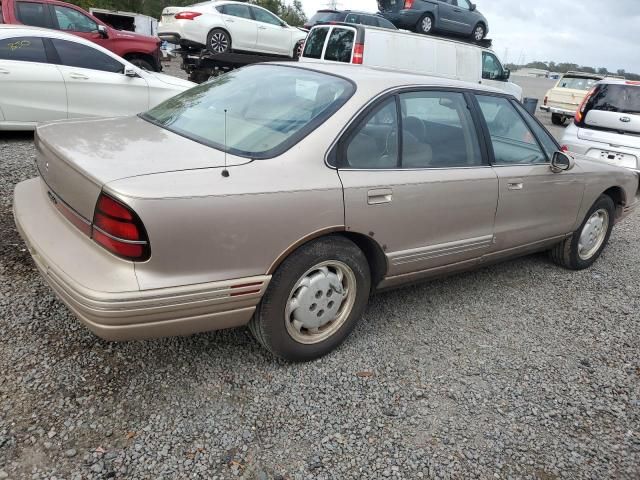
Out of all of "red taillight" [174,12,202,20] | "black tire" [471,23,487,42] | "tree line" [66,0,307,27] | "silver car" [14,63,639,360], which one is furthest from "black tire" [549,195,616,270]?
"tree line" [66,0,307,27]

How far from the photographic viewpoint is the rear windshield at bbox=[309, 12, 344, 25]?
1284 centimetres

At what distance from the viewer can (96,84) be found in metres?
6.70

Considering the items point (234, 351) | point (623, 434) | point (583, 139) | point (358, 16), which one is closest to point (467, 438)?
point (623, 434)

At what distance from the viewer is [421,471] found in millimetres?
2197

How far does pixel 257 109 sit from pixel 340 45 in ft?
23.4

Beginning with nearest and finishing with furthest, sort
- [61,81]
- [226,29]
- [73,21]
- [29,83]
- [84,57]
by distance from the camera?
[29,83]
[61,81]
[84,57]
[73,21]
[226,29]

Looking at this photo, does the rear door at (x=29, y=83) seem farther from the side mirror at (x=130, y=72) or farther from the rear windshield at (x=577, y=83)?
the rear windshield at (x=577, y=83)

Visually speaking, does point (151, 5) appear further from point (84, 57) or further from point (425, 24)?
point (84, 57)

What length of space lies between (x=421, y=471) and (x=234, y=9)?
12.8 metres

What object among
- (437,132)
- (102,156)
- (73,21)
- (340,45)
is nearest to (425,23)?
(340,45)

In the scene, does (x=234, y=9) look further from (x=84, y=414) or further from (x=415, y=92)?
(x=84, y=414)

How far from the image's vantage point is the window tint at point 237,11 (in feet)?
41.4

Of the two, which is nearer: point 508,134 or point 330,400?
point 330,400

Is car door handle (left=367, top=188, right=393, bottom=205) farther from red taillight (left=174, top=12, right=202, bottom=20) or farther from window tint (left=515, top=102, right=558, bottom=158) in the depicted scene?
red taillight (left=174, top=12, right=202, bottom=20)
